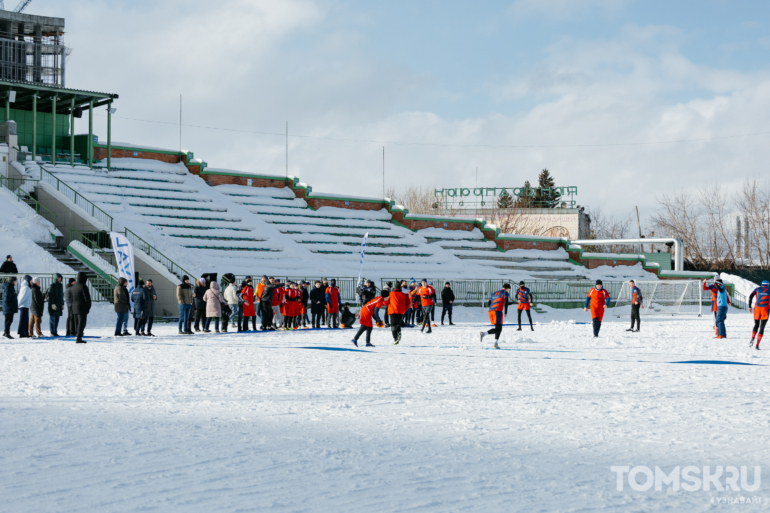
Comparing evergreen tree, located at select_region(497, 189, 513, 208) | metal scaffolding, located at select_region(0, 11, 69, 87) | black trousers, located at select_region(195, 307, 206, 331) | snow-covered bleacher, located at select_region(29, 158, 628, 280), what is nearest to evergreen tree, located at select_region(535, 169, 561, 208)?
evergreen tree, located at select_region(497, 189, 513, 208)

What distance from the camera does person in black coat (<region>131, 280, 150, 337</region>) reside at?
61.3 feet

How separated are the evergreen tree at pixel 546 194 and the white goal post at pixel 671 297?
143 feet

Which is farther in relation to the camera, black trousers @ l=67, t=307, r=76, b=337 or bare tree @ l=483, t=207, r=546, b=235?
bare tree @ l=483, t=207, r=546, b=235

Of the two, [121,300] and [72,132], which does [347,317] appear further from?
[72,132]

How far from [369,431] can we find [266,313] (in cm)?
1493

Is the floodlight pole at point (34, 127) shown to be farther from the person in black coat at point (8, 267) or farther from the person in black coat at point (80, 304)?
the person in black coat at point (80, 304)

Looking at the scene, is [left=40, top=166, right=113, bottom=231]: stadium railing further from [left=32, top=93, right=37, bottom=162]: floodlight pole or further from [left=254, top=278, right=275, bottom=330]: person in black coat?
[left=254, top=278, right=275, bottom=330]: person in black coat

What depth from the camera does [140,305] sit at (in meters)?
18.7

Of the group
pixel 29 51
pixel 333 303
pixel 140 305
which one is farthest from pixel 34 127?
pixel 140 305

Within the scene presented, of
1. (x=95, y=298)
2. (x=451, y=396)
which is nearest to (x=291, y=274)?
(x=95, y=298)

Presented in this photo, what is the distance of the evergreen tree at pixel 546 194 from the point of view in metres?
80.7

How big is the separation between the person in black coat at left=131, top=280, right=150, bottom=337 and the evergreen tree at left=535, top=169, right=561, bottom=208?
204ft

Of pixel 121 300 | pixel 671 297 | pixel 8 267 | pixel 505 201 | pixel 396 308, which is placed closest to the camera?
pixel 396 308

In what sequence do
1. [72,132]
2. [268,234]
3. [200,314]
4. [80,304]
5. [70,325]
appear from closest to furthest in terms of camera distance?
[80,304], [70,325], [200,314], [268,234], [72,132]
